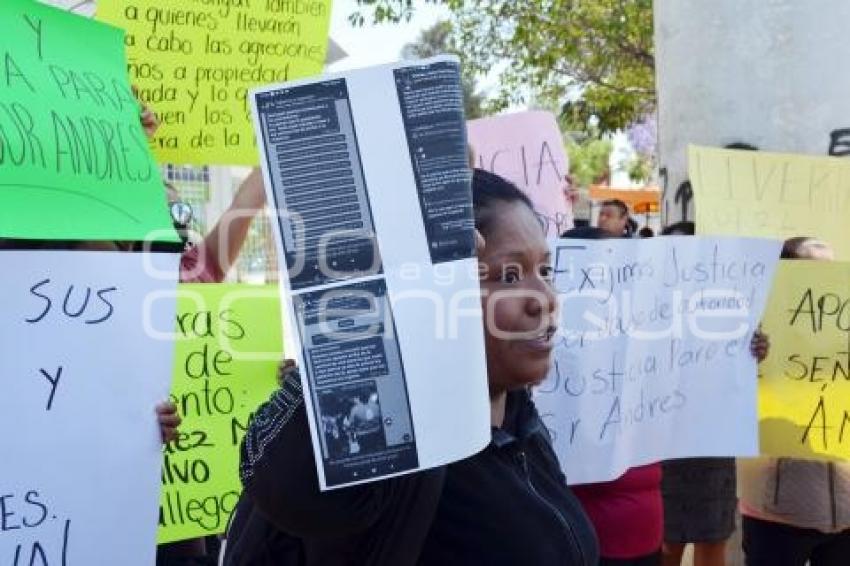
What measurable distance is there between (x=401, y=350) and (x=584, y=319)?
5.04 ft

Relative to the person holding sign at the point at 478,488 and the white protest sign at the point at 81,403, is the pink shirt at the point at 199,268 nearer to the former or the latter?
the white protest sign at the point at 81,403

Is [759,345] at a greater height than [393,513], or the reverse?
[393,513]

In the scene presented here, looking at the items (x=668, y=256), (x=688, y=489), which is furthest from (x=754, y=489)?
(x=668, y=256)

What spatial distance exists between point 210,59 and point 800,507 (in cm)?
230

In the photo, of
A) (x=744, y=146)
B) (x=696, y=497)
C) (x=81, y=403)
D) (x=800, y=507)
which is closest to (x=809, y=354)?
(x=800, y=507)

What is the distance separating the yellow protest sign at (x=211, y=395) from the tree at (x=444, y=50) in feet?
15.6

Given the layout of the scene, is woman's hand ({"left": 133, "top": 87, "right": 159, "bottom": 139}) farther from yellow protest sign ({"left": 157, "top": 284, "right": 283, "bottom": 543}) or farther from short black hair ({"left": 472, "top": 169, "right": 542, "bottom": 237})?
short black hair ({"left": 472, "top": 169, "right": 542, "bottom": 237})

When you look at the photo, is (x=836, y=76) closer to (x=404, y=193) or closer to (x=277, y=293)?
(x=277, y=293)

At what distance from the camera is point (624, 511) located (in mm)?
2891

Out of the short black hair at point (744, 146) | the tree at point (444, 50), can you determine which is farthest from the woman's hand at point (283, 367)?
the tree at point (444, 50)

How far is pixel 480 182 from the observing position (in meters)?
1.64

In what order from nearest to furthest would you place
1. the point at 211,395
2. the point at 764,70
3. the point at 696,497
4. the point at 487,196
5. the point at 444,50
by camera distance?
the point at 487,196, the point at 211,395, the point at 696,497, the point at 764,70, the point at 444,50

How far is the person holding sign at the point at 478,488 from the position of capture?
126 cm

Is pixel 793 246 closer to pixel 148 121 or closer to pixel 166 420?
pixel 148 121
